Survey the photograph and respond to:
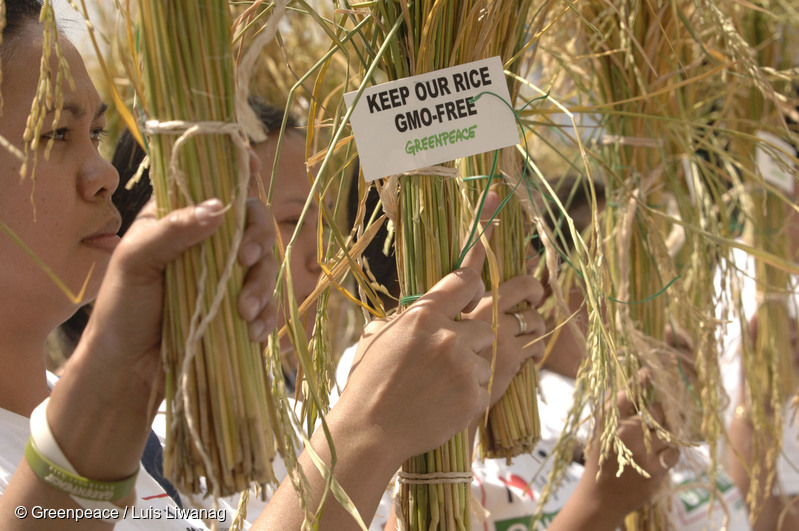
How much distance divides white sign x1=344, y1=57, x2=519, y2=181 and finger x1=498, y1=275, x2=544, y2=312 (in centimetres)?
22

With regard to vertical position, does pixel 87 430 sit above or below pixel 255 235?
below

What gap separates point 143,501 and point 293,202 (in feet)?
2.10

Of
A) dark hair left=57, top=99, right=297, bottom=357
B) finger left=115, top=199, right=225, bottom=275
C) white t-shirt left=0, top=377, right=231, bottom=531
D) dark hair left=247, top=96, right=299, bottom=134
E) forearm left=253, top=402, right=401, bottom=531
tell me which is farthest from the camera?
dark hair left=247, top=96, right=299, bottom=134

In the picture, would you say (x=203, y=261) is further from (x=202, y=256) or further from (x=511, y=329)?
(x=511, y=329)

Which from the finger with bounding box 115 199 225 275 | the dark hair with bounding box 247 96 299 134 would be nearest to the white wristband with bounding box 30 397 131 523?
the finger with bounding box 115 199 225 275

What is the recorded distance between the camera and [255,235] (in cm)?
57

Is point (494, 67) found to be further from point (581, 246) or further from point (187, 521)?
point (187, 521)

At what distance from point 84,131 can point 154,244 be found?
0.35 metres

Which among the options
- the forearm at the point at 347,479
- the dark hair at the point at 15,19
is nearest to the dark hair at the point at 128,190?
the dark hair at the point at 15,19

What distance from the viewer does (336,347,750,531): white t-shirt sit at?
1.41 metres

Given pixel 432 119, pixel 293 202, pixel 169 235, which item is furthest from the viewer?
pixel 293 202

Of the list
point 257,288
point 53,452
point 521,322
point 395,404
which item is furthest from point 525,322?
point 53,452

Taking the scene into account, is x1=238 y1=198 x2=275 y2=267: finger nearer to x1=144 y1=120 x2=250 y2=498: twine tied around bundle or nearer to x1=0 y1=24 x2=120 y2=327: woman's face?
x1=144 y1=120 x2=250 y2=498: twine tied around bundle

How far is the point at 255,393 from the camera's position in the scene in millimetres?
575
